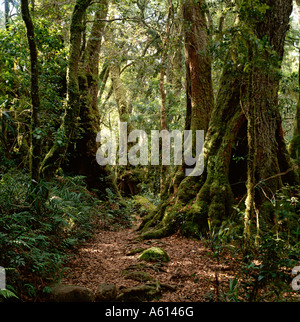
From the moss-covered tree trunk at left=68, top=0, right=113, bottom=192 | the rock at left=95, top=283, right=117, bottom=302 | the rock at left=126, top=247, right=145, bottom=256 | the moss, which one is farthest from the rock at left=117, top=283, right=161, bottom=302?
the moss

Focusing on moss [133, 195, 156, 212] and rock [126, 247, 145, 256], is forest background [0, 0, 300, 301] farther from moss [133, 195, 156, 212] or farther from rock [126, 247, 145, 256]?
moss [133, 195, 156, 212]

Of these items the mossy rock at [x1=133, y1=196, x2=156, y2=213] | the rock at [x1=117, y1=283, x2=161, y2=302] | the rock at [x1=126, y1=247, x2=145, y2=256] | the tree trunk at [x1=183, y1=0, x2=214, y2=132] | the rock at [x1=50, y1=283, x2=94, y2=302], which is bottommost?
the mossy rock at [x1=133, y1=196, x2=156, y2=213]

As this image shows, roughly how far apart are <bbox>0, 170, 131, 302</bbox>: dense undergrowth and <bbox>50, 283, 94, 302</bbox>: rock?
14 centimetres

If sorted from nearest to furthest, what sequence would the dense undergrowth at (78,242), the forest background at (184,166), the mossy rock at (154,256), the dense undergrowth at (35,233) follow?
the dense undergrowth at (78,242)
the dense undergrowth at (35,233)
the forest background at (184,166)
the mossy rock at (154,256)

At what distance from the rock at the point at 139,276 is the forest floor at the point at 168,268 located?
70 mm

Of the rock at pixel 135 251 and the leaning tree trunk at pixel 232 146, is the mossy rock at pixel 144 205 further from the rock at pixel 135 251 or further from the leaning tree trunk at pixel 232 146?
the rock at pixel 135 251

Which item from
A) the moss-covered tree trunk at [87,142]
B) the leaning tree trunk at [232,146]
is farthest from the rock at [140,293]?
the moss-covered tree trunk at [87,142]


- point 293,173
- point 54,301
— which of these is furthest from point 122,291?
point 293,173

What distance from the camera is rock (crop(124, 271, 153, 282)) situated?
429 centimetres

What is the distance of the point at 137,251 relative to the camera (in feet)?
19.2

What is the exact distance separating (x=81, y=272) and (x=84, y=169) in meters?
6.53

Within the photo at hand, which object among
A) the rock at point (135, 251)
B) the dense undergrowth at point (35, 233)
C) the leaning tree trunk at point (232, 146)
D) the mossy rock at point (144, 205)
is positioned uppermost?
the leaning tree trunk at point (232, 146)

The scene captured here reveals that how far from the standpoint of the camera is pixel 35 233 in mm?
4863

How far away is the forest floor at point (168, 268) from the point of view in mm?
3846
